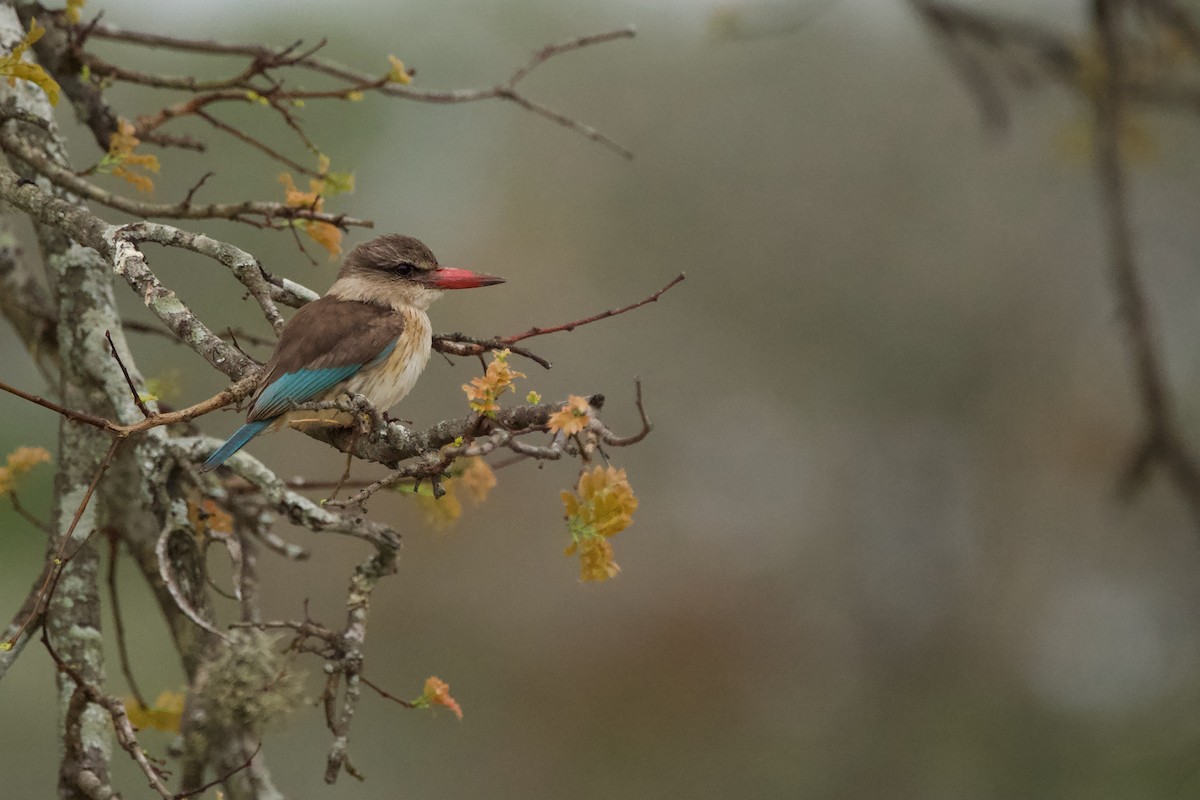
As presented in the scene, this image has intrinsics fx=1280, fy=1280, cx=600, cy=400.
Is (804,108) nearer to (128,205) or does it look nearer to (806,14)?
(806,14)

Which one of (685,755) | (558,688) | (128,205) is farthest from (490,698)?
(128,205)

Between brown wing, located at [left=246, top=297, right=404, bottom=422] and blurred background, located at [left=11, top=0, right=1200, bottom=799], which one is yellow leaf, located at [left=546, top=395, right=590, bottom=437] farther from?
blurred background, located at [left=11, top=0, right=1200, bottom=799]

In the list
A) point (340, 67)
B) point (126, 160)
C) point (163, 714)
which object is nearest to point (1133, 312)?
point (340, 67)

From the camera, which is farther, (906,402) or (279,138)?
(906,402)

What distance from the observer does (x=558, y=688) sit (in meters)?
13.3

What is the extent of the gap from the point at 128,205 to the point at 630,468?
33.5ft

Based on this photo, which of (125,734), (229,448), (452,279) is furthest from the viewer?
(452,279)

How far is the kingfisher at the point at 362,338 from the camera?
253 centimetres

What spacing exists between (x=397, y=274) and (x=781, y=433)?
1089cm

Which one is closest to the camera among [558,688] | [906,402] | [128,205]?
[128,205]

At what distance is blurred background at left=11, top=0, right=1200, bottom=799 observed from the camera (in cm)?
1207

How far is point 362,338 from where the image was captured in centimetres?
281

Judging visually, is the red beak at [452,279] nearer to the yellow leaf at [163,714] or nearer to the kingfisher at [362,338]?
the kingfisher at [362,338]

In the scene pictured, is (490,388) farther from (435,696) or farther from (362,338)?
(362,338)
